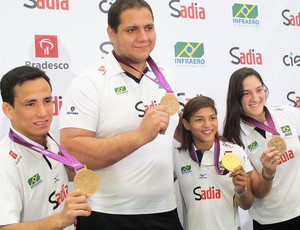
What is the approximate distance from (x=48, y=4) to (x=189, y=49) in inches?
40.7

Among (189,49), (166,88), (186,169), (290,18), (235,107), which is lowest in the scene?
(186,169)

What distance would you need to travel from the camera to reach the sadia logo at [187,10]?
281cm

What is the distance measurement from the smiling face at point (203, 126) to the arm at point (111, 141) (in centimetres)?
65

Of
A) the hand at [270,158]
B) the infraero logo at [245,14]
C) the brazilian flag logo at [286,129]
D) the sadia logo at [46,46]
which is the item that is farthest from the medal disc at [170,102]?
the infraero logo at [245,14]

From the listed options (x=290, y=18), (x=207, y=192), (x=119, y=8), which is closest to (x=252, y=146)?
(x=207, y=192)

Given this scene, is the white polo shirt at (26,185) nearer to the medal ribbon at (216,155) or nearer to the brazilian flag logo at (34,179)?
the brazilian flag logo at (34,179)

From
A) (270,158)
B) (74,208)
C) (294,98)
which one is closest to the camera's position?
(74,208)

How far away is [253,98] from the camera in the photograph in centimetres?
235

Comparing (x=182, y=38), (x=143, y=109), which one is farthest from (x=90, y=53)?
(x=143, y=109)

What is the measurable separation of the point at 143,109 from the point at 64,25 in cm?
102

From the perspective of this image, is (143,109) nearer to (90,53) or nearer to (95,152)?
(95,152)

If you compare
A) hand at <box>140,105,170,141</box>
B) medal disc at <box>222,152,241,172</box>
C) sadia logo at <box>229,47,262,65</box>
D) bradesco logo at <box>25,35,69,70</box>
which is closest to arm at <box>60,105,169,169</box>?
hand at <box>140,105,170,141</box>

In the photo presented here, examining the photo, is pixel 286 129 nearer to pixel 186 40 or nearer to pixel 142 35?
pixel 186 40

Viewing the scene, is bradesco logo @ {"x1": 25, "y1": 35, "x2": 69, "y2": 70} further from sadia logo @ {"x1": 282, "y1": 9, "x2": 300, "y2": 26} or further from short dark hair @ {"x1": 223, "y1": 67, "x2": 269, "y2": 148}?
sadia logo @ {"x1": 282, "y1": 9, "x2": 300, "y2": 26}
